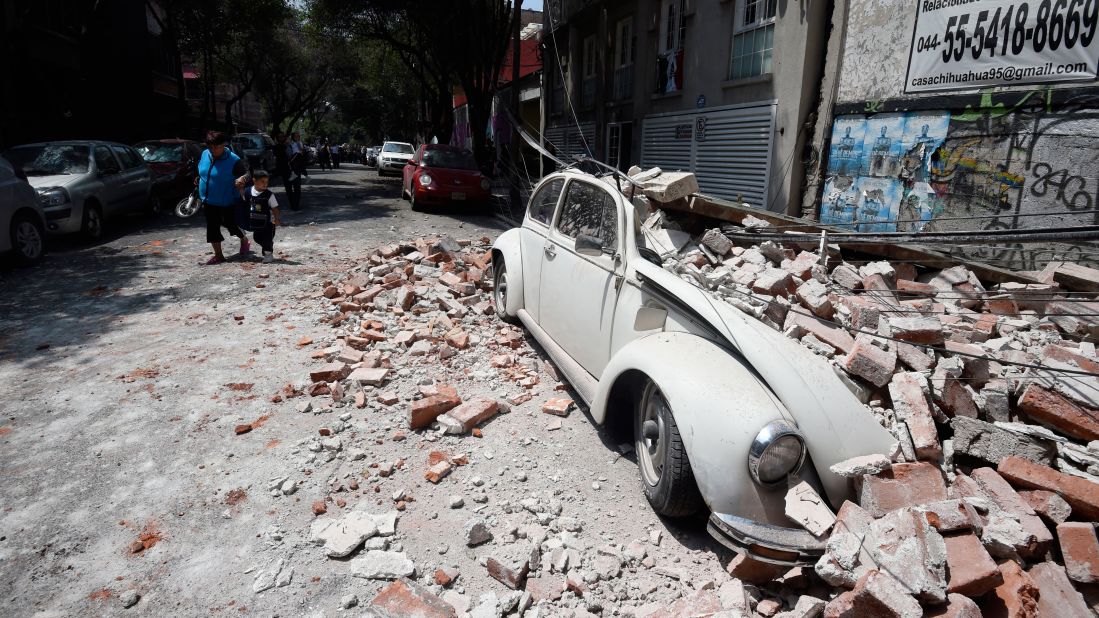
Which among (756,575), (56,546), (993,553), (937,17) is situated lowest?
(56,546)

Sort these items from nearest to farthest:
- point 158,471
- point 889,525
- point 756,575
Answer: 1. point 889,525
2. point 756,575
3. point 158,471

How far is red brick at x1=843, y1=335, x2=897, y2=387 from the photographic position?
3.19 metres

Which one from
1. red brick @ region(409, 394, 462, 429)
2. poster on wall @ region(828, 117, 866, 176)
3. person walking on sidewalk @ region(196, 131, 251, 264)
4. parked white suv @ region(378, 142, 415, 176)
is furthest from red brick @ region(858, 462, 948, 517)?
parked white suv @ region(378, 142, 415, 176)

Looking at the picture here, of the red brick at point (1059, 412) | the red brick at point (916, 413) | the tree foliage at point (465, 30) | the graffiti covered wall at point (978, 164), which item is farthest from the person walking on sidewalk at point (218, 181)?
the tree foliage at point (465, 30)

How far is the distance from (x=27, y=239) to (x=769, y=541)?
10.4 meters

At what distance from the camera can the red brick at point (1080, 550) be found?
2191 mm

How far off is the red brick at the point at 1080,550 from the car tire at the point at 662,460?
1373 millimetres

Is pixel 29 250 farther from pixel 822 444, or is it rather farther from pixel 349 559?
pixel 822 444

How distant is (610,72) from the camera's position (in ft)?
61.5

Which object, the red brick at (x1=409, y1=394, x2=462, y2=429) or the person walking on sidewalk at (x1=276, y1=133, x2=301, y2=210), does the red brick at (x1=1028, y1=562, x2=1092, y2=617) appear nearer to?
the red brick at (x1=409, y1=394, x2=462, y2=429)

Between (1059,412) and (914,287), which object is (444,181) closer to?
(914,287)

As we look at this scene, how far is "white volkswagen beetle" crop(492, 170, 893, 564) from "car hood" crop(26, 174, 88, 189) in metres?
10.1

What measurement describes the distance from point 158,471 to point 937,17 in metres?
9.96

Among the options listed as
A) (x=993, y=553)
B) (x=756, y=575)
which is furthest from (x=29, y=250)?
(x=993, y=553)
